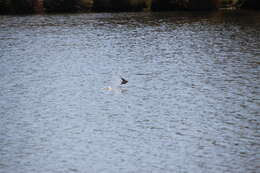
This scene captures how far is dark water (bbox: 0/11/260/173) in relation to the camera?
2312 centimetres

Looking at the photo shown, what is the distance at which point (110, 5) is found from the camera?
78188mm

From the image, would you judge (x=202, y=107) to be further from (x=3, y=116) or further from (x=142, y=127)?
(x=3, y=116)

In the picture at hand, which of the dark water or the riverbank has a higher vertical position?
the riverbank

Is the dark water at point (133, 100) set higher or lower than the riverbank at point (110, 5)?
lower

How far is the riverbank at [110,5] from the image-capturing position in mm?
74875

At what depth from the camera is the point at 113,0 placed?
77812 millimetres

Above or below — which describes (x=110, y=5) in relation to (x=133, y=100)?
above

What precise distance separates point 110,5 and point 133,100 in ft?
156

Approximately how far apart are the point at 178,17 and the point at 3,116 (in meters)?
42.2

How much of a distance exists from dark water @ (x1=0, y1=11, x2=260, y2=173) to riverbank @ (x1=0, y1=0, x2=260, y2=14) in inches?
576

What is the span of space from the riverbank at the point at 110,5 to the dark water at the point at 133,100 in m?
14.6

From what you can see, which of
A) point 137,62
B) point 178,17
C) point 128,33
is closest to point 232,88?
point 137,62

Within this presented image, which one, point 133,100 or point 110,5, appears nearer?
point 133,100

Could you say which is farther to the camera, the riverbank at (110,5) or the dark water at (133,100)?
the riverbank at (110,5)
